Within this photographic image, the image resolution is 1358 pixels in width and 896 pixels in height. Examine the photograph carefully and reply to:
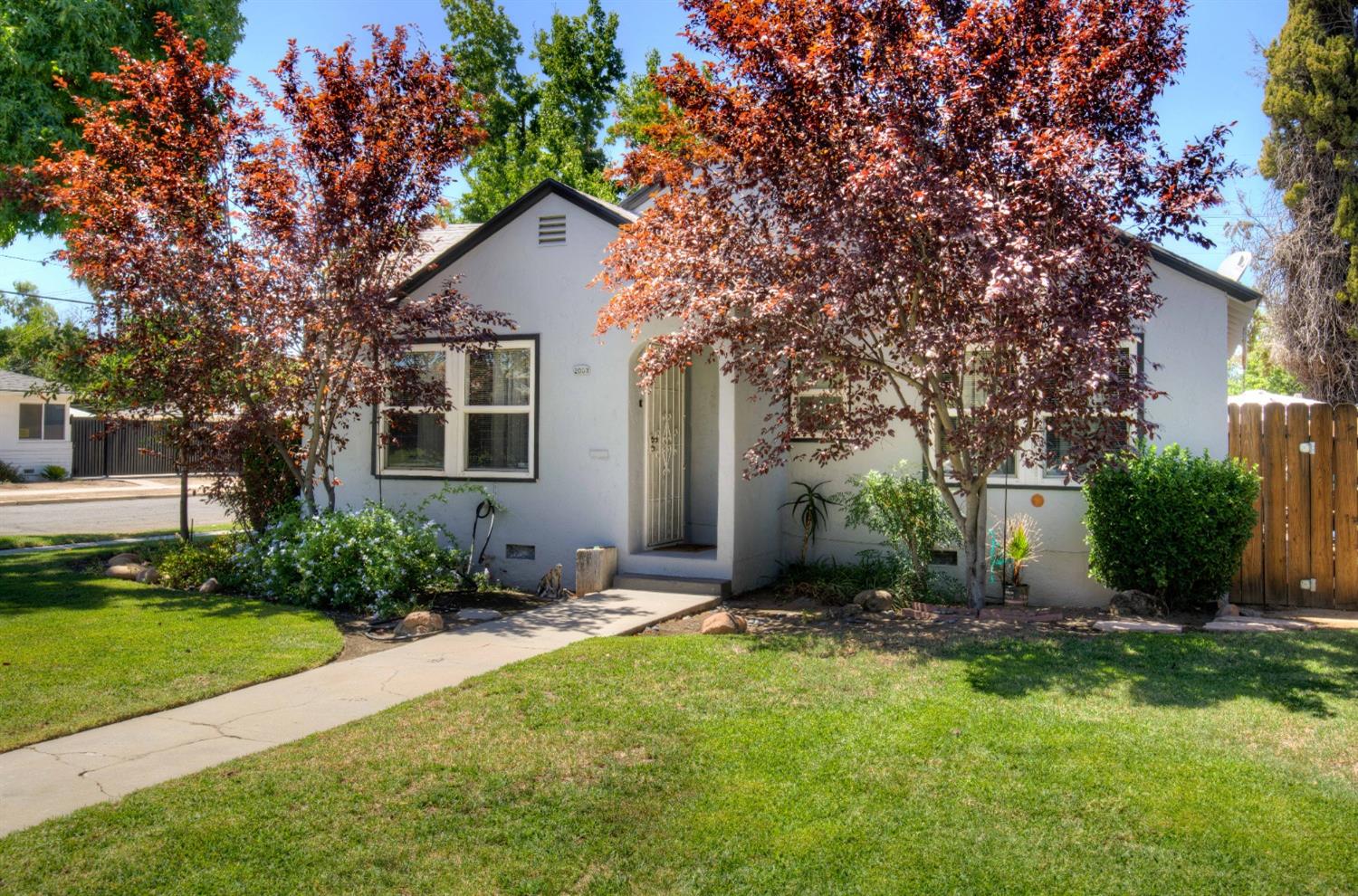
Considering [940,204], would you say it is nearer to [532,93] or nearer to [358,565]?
[358,565]

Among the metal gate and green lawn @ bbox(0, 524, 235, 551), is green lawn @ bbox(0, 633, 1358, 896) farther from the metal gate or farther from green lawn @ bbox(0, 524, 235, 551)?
the metal gate

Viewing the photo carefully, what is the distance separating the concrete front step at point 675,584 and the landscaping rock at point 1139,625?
358 cm

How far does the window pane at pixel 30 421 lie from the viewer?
3206 cm

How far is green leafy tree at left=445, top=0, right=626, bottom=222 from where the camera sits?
25.6 meters

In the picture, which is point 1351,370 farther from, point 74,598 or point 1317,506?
point 74,598

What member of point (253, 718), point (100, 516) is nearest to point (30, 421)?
point (100, 516)

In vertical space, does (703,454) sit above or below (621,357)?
below

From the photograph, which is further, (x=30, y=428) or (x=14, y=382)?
(x=30, y=428)

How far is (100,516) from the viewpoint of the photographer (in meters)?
20.4

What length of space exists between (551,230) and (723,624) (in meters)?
5.30

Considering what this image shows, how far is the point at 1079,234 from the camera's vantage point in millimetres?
7078

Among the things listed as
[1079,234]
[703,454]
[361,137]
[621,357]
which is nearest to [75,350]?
[361,137]

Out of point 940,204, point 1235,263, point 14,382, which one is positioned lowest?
point 940,204

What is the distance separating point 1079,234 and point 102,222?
9270 millimetres
